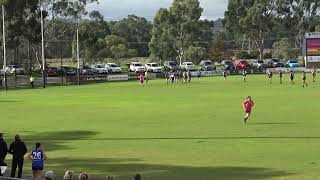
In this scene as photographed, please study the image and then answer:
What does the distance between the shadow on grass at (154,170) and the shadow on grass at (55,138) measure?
3814mm

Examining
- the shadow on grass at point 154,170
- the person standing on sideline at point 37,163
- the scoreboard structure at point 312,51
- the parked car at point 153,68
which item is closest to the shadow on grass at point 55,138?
the shadow on grass at point 154,170

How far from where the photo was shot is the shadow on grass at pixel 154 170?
18.0 meters

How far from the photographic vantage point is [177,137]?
26203 millimetres

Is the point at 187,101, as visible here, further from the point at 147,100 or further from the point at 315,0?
the point at 315,0

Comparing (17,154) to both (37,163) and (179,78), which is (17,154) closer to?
(37,163)

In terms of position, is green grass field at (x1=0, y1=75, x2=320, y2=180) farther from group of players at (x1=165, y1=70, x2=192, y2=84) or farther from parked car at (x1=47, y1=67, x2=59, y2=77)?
parked car at (x1=47, y1=67, x2=59, y2=77)

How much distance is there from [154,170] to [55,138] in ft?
29.9

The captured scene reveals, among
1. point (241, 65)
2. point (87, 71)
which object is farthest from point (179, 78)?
point (241, 65)

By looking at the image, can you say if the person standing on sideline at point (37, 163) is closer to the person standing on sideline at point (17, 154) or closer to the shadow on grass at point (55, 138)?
the person standing on sideline at point (17, 154)

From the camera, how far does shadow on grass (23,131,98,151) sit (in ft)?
81.8

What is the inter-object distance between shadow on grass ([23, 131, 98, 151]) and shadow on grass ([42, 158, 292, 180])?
150 inches

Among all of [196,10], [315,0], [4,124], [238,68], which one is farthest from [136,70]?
Answer: [4,124]

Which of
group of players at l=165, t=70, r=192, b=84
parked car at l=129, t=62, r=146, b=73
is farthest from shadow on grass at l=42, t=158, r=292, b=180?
parked car at l=129, t=62, r=146, b=73

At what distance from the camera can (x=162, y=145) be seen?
24109 mm
